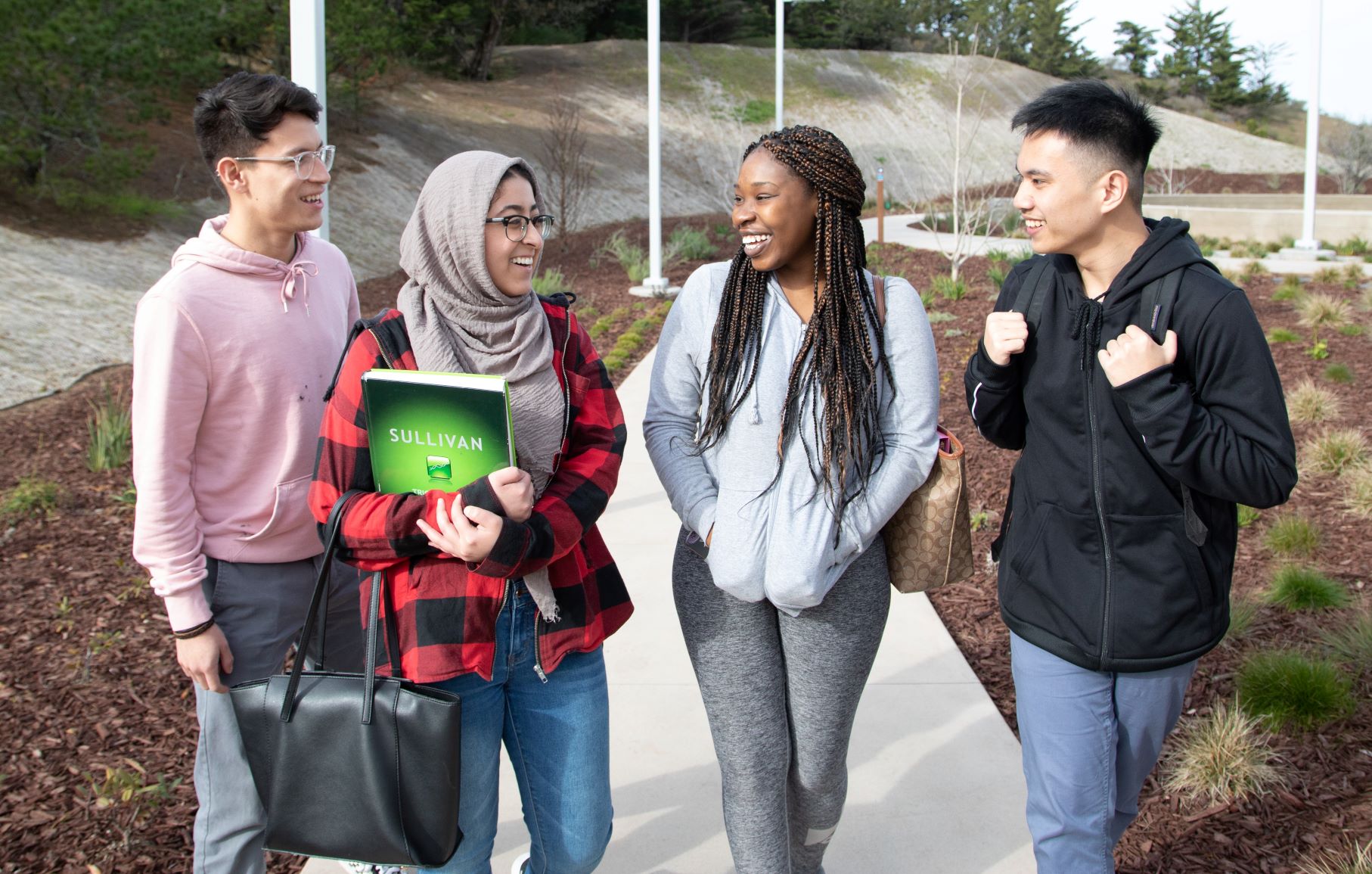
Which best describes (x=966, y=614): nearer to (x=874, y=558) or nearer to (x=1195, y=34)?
(x=874, y=558)

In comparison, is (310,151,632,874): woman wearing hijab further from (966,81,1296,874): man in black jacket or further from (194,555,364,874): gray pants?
(966,81,1296,874): man in black jacket

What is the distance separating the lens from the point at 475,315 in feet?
7.36

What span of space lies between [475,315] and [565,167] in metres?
16.9

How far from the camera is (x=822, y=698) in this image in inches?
100.0

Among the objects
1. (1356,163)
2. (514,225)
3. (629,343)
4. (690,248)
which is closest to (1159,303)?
(514,225)

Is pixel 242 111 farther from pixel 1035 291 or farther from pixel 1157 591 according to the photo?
pixel 1157 591

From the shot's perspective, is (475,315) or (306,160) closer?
(475,315)

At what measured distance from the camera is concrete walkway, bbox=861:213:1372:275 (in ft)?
50.0

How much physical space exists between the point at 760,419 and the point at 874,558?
1.45 ft

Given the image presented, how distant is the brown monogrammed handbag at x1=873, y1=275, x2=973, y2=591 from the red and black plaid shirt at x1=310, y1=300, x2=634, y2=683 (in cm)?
70

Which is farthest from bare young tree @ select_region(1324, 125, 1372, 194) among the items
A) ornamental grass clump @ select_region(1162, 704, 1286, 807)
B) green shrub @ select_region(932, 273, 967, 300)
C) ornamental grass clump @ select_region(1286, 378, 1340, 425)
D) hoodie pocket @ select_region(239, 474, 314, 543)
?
hoodie pocket @ select_region(239, 474, 314, 543)

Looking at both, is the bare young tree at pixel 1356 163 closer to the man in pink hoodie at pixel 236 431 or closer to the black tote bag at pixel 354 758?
the man in pink hoodie at pixel 236 431

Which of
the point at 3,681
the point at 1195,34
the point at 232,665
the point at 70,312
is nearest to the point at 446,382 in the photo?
the point at 232,665

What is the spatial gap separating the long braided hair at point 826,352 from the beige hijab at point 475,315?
42 cm
